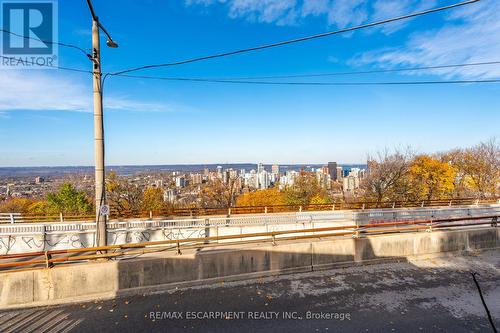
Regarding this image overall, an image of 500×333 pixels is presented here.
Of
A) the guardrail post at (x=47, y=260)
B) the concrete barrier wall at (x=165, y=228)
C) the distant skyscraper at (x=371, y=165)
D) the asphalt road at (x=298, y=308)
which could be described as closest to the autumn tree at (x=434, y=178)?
the distant skyscraper at (x=371, y=165)

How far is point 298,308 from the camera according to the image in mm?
6828

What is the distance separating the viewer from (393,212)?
23781 millimetres

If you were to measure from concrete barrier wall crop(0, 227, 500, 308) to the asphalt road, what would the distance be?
15.1 inches

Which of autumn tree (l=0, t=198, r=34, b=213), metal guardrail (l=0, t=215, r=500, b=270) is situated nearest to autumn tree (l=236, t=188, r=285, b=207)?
metal guardrail (l=0, t=215, r=500, b=270)

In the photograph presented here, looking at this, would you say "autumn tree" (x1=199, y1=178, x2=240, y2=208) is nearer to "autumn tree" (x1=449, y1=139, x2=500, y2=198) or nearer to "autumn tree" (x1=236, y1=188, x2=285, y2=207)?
"autumn tree" (x1=236, y1=188, x2=285, y2=207)

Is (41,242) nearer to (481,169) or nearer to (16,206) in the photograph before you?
(16,206)

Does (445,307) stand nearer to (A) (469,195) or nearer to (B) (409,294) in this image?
(B) (409,294)

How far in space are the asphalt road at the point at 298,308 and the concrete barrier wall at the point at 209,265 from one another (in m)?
0.38

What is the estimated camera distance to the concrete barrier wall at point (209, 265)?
23.5 ft

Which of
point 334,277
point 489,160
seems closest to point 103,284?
point 334,277

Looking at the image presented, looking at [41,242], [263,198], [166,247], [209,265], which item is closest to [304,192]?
[263,198]

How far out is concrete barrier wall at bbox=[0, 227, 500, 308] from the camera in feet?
23.5

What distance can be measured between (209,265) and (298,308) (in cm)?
310

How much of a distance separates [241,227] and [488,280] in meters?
14.3
